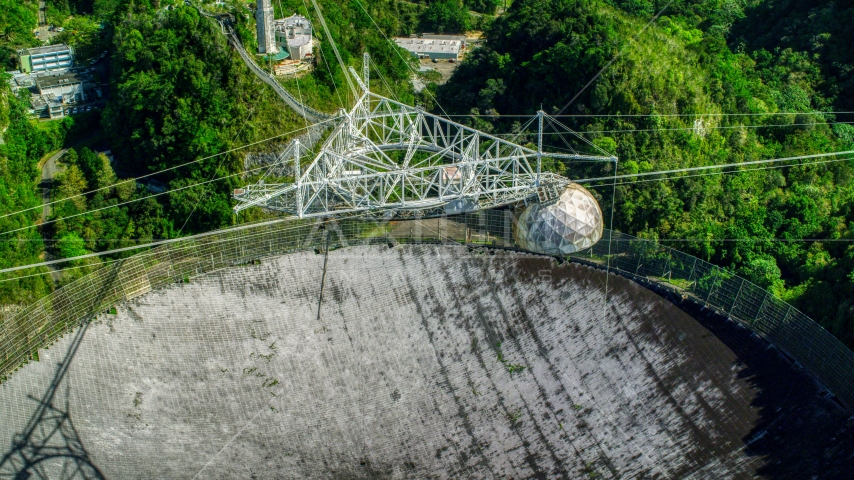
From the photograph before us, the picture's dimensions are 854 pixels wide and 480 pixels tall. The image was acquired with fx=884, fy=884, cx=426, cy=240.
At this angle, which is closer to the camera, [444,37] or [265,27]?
[265,27]

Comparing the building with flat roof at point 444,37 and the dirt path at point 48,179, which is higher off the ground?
the building with flat roof at point 444,37

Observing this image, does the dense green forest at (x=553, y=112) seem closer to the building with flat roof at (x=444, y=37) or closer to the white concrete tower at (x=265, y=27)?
the white concrete tower at (x=265, y=27)

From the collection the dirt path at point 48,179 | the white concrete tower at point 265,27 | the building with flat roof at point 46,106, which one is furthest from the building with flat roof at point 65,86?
the white concrete tower at point 265,27

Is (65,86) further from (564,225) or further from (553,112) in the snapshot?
(564,225)

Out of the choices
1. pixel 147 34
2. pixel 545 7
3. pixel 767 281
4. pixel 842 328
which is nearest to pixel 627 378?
pixel 842 328

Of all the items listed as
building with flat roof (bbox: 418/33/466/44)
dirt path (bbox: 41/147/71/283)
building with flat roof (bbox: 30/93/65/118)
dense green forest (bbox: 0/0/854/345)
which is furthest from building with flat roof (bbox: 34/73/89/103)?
building with flat roof (bbox: 418/33/466/44)

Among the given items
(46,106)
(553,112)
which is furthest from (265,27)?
(553,112)

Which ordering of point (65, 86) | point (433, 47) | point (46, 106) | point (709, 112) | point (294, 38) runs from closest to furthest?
point (709, 112), point (294, 38), point (46, 106), point (65, 86), point (433, 47)
